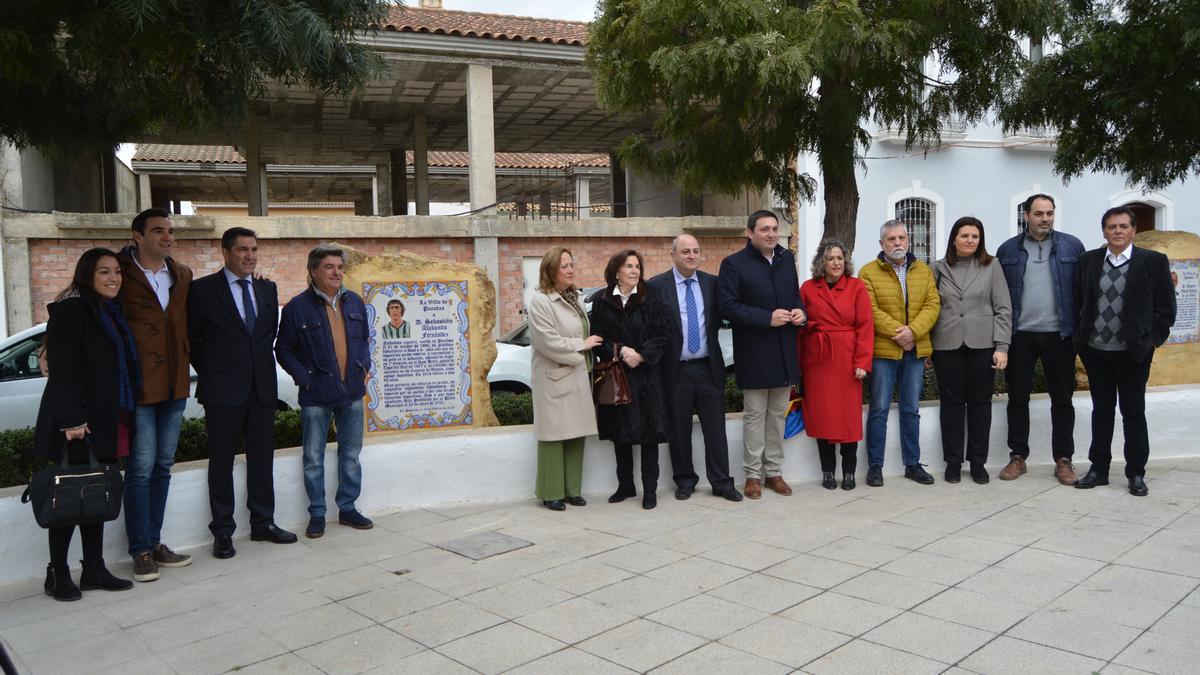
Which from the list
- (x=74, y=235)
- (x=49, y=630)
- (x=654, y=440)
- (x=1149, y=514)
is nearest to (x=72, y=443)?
(x=49, y=630)

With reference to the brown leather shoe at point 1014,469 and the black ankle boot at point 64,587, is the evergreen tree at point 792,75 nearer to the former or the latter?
the brown leather shoe at point 1014,469

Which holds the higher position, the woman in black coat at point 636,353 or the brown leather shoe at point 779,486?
the woman in black coat at point 636,353

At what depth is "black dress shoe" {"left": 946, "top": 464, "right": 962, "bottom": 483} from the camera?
6.52 meters

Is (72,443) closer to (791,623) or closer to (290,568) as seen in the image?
(290,568)

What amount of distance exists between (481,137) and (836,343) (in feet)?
32.6

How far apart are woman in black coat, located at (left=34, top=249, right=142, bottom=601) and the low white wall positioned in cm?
41

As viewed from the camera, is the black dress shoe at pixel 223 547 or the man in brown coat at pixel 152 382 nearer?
the man in brown coat at pixel 152 382

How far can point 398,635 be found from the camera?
3.91m

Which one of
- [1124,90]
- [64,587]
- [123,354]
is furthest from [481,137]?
[64,587]

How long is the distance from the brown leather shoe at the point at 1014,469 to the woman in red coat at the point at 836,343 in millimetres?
1111

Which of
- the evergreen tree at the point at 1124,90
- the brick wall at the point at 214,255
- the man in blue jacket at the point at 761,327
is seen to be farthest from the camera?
the brick wall at the point at 214,255

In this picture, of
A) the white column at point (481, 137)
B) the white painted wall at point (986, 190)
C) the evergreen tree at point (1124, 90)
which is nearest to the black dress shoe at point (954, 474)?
the evergreen tree at point (1124, 90)

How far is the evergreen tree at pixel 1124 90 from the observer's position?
797cm

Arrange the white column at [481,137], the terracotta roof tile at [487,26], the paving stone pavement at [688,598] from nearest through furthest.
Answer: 1. the paving stone pavement at [688,598]
2. the terracotta roof tile at [487,26]
3. the white column at [481,137]
